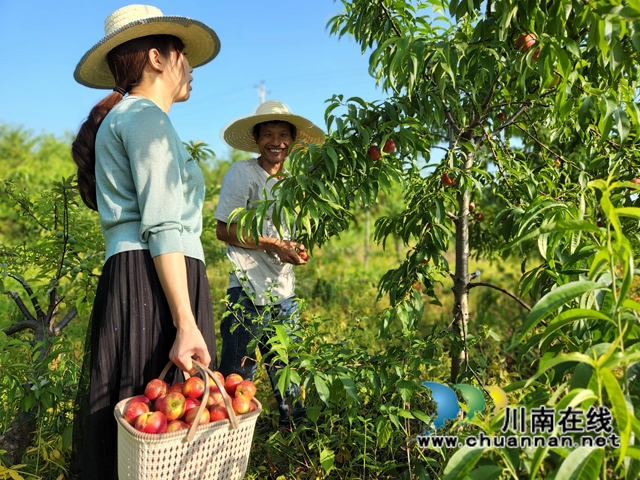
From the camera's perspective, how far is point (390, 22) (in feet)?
5.80

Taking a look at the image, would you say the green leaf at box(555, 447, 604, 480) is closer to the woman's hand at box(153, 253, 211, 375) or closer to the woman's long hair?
the woman's hand at box(153, 253, 211, 375)

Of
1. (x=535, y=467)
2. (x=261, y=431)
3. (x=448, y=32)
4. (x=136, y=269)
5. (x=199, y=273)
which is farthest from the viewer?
(x=261, y=431)

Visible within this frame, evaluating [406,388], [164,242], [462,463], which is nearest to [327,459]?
[406,388]

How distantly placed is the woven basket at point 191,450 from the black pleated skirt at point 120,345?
0.13 m

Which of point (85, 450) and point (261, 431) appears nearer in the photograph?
point (85, 450)

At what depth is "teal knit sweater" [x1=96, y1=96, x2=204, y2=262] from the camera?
1.36 meters

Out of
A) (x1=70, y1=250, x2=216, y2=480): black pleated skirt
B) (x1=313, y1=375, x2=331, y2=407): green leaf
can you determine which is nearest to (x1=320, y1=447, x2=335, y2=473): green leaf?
(x1=313, y1=375, x2=331, y2=407): green leaf

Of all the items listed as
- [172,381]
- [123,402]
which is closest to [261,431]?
[172,381]

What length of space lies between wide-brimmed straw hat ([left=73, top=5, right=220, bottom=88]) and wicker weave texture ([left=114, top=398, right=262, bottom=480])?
982 mm

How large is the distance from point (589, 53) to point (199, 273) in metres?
1.38

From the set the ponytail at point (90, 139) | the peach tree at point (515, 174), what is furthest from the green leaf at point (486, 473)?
the ponytail at point (90, 139)

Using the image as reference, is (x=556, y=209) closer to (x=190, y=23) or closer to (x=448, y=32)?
(x=448, y=32)

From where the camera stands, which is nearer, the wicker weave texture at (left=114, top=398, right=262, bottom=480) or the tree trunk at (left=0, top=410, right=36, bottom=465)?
the wicker weave texture at (left=114, top=398, right=262, bottom=480)

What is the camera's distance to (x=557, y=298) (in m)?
0.91
